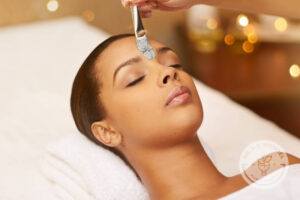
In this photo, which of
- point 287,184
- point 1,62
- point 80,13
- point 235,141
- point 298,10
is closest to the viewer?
point 287,184

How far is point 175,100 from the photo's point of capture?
861 millimetres

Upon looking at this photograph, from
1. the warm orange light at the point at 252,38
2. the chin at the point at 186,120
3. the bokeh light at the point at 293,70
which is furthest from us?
the warm orange light at the point at 252,38

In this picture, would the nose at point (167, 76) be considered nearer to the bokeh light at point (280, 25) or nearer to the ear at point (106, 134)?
the ear at point (106, 134)

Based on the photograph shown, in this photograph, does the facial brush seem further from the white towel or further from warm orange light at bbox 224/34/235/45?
warm orange light at bbox 224/34/235/45

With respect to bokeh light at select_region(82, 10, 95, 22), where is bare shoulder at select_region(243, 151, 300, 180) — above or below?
above

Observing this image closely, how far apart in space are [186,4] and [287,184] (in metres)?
0.38

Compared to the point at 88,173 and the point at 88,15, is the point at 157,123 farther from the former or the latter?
the point at 88,15

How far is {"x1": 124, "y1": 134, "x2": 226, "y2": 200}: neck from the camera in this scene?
894 millimetres

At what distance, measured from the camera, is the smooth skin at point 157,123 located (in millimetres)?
867

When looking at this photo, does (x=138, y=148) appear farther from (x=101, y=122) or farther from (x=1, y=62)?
(x=1, y=62)

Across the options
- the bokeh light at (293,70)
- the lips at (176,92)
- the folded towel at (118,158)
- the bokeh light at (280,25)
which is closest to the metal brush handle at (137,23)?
the lips at (176,92)

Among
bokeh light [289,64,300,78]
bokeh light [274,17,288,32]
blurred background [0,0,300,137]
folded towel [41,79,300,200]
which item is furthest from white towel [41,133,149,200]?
bokeh light [274,17,288,32]

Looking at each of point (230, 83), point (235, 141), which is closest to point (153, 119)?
point (235, 141)

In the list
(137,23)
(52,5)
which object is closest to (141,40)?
(137,23)
